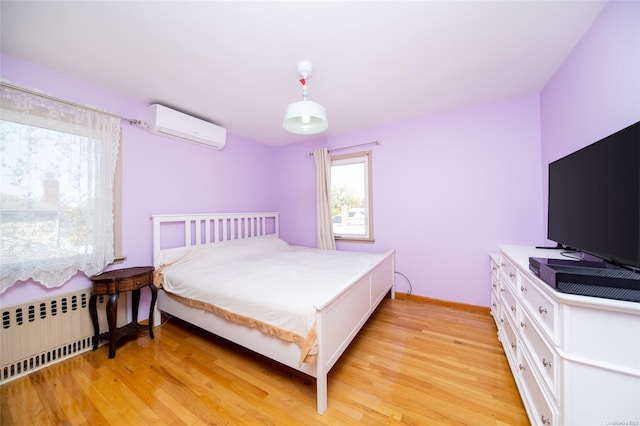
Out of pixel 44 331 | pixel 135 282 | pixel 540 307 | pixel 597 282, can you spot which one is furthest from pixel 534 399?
pixel 44 331

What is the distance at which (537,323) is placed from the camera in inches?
43.4

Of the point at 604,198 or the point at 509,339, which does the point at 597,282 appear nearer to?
the point at 604,198

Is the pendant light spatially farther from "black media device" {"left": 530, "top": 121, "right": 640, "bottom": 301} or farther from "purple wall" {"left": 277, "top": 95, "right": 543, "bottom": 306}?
"purple wall" {"left": 277, "top": 95, "right": 543, "bottom": 306}

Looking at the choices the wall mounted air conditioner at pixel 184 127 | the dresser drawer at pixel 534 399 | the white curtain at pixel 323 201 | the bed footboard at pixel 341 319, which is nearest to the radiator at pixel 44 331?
the wall mounted air conditioner at pixel 184 127

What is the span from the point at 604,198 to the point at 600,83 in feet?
2.87

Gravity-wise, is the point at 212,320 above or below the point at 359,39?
below

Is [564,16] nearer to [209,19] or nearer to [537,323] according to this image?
[537,323]

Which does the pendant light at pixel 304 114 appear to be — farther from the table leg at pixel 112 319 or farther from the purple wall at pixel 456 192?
the table leg at pixel 112 319

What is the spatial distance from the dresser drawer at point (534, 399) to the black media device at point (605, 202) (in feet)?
1.83

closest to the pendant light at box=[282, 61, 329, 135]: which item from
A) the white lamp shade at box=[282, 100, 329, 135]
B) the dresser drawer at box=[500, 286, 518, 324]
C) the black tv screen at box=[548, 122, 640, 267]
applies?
the white lamp shade at box=[282, 100, 329, 135]

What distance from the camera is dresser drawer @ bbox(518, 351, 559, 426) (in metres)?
0.96

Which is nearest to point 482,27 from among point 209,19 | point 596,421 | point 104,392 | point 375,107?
point 375,107

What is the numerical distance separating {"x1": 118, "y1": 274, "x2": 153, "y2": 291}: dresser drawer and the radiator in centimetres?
39

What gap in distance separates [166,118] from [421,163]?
2980 mm
